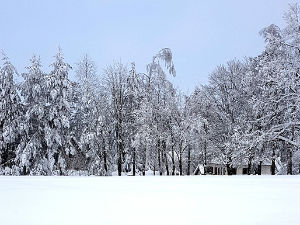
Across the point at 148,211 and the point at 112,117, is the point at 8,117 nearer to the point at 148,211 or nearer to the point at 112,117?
the point at 112,117

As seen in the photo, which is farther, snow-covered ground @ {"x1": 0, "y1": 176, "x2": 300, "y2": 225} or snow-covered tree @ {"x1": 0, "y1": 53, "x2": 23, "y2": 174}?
snow-covered tree @ {"x1": 0, "y1": 53, "x2": 23, "y2": 174}

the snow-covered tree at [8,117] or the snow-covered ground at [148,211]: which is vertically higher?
the snow-covered tree at [8,117]

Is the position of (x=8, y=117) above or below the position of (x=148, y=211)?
above

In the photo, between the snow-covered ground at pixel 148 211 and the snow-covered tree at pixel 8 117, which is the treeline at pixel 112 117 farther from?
the snow-covered ground at pixel 148 211

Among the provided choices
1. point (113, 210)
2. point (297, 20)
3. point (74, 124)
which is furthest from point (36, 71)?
point (113, 210)

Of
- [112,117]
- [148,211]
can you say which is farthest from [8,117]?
[148,211]

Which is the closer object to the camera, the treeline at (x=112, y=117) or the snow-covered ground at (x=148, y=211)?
the snow-covered ground at (x=148, y=211)

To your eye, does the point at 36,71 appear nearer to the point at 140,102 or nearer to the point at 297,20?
the point at 140,102

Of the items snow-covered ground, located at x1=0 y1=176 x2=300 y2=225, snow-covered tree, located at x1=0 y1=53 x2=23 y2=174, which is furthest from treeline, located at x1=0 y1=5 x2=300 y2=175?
snow-covered ground, located at x1=0 y1=176 x2=300 y2=225

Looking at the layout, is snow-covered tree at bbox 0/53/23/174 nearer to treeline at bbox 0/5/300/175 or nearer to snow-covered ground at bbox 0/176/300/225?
treeline at bbox 0/5/300/175

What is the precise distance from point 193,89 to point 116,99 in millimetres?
10042

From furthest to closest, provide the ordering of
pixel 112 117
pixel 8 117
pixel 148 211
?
pixel 112 117, pixel 8 117, pixel 148 211

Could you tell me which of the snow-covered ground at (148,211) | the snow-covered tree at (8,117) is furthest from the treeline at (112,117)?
the snow-covered ground at (148,211)

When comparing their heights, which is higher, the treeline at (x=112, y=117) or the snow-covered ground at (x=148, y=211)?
the treeline at (x=112, y=117)
